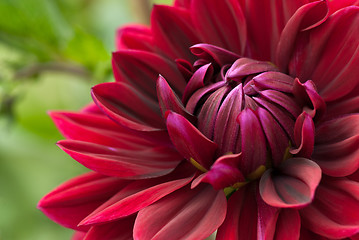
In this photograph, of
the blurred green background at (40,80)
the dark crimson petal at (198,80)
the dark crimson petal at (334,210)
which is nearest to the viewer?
the dark crimson petal at (334,210)

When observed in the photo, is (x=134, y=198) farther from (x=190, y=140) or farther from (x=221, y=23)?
(x=221, y=23)

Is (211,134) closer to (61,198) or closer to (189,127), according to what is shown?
(189,127)

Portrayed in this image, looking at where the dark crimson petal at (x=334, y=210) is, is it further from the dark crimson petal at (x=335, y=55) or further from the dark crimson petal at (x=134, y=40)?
the dark crimson petal at (x=134, y=40)

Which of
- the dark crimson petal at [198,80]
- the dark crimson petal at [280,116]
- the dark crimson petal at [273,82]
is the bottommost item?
the dark crimson petal at [280,116]

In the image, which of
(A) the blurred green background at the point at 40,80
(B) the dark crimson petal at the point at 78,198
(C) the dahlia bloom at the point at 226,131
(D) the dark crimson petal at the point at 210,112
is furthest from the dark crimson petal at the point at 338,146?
(A) the blurred green background at the point at 40,80

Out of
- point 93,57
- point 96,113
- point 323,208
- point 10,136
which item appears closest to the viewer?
point 323,208

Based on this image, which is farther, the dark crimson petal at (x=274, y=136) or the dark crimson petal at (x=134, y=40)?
the dark crimson petal at (x=134, y=40)

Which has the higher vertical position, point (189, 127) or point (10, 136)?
point (189, 127)

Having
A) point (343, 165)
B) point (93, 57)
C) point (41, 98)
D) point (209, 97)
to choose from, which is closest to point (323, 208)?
point (343, 165)
